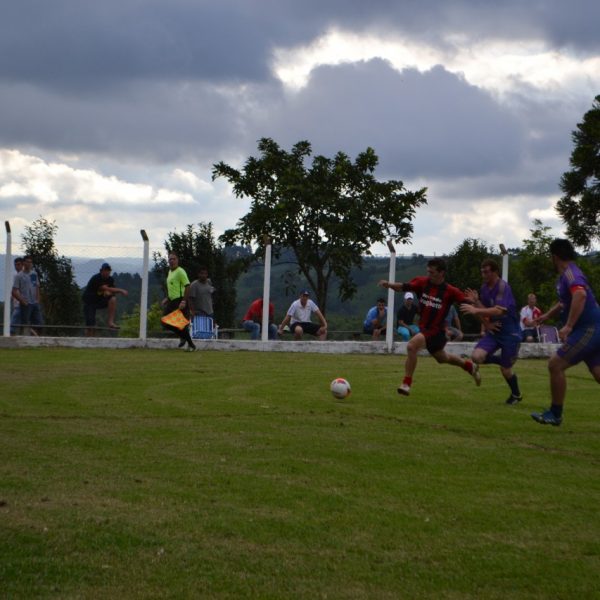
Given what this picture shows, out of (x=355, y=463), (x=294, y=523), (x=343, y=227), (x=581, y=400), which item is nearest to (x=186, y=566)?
(x=294, y=523)

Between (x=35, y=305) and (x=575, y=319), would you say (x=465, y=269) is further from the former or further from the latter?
(x=575, y=319)

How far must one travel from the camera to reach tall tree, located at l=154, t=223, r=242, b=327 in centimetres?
3172

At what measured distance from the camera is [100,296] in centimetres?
2436

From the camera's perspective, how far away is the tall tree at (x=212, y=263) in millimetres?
31719

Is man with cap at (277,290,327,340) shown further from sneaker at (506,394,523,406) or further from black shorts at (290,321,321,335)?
sneaker at (506,394,523,406)

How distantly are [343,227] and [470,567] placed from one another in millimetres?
28349

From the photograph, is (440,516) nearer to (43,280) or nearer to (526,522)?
(526,522)

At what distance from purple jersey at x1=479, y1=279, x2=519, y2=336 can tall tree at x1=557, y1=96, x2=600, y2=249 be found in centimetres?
3071

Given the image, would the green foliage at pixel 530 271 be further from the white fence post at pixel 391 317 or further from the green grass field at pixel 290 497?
the green grass field at pixel 290 497

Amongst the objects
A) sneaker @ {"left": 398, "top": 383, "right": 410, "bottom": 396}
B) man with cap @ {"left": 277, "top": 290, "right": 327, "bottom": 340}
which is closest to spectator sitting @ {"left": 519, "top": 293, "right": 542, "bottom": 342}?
man with cap @ {"left": 277, "top": 290, "right": 327, "bottom": 340}

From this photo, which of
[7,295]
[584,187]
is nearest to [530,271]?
[584,187]

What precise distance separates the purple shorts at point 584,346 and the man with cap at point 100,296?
1493 cm

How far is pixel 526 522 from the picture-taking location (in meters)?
6.80

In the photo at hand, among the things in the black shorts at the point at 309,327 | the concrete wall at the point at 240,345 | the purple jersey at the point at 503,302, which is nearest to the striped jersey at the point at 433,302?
the purple jersey at the point at 503,302
